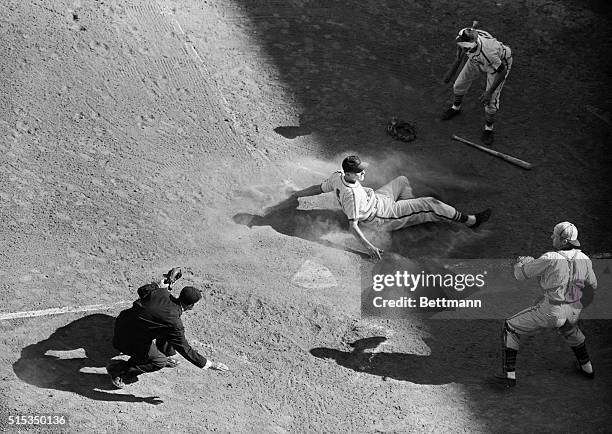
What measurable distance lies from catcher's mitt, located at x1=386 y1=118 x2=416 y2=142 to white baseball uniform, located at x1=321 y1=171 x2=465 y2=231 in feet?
5.17

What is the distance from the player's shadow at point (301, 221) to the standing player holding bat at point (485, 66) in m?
2.95

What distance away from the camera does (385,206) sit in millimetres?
11188

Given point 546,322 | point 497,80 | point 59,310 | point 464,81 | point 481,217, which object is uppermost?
point 59,310

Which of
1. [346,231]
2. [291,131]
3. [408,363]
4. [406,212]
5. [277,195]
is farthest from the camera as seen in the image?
[291,131]

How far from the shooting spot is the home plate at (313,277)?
1066cm

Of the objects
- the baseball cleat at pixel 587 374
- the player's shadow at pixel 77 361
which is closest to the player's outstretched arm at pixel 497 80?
the baseball cleat at pixel 587 374

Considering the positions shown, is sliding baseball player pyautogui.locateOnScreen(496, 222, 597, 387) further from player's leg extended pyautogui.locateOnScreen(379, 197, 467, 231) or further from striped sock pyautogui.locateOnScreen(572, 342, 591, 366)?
player's leg extended pyautogui.locateOnScreen(379, 197, 467, 231)

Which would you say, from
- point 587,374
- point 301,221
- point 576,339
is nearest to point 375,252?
point 301,221

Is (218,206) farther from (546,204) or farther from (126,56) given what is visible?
(546,204)

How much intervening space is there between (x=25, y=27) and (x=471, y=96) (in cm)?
725

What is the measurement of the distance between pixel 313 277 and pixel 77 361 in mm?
3107

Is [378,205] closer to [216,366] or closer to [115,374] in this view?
[216,366]

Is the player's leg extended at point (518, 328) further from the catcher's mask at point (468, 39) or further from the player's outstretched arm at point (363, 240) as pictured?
the catcher's mask at point (468, 39)

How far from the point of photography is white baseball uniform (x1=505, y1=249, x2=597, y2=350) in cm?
922
